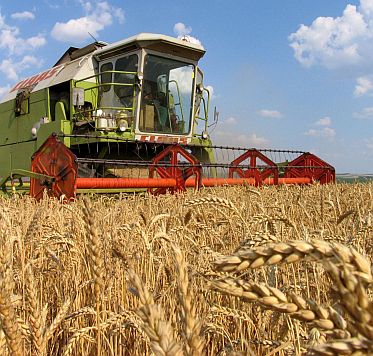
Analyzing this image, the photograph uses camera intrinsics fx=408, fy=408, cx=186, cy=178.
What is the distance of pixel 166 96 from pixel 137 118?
99cm

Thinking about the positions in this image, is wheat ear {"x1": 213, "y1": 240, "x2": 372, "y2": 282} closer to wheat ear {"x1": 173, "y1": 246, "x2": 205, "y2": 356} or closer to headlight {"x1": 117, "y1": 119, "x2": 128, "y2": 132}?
wheat ear {"x1": 173, "y1": 246, "x2": 205, "y2": 356}

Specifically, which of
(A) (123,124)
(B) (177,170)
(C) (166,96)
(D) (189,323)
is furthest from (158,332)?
(C) (166,96)

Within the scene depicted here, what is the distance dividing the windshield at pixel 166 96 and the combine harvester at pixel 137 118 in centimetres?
2

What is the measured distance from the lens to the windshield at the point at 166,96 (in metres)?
7.67

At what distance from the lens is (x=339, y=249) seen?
1.14 feet

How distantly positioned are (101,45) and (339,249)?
968cm

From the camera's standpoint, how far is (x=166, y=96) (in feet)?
26.6

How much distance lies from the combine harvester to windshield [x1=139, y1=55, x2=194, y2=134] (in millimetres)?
19

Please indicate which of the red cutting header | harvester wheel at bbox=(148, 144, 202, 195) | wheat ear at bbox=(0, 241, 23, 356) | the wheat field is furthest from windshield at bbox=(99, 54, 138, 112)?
wheat ear at bbox=(0, 241, 23, 356)

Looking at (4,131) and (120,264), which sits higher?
(4,131)

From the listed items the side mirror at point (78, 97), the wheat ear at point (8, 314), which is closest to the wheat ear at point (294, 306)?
the wheat ear at point (8, 314)

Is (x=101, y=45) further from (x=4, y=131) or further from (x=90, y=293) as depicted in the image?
(x=90, y=293)

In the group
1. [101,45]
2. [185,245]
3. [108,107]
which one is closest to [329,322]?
[185,245]

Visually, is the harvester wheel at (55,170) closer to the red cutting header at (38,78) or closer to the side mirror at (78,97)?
the side mirror at (78,97)
